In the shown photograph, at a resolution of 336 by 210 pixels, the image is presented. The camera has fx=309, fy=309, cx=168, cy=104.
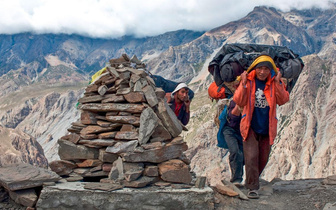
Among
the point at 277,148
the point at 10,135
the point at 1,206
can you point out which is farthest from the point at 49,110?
the point at 1,206

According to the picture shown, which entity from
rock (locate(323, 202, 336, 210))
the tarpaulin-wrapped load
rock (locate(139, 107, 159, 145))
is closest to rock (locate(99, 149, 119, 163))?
rock (locate(139, 107, 159, 145))

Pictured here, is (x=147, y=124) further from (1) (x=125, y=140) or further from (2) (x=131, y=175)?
(2) (x=131, y=175)

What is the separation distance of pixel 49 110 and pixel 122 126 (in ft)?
436

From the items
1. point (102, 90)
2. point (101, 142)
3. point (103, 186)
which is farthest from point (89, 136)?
point (103, 186)

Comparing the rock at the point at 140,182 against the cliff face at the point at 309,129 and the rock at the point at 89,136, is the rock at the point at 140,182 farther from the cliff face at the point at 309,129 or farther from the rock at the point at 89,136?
the cliff face at the point at 309,129

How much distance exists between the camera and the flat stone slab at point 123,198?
14.7 feet

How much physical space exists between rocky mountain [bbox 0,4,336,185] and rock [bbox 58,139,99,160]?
2333 inches

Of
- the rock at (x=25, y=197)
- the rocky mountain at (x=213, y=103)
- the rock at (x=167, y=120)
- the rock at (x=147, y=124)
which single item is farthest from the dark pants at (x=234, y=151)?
the rocky mountain at (x=213, y=103)

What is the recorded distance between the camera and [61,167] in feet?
17.3

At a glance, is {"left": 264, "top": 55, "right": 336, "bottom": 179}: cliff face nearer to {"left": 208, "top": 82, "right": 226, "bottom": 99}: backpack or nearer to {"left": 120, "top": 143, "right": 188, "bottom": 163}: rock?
{"left": 208, "top": 82, "right": 226, "bottom": 99}: backpack

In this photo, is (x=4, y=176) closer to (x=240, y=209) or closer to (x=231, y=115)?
(x=240, y=209)

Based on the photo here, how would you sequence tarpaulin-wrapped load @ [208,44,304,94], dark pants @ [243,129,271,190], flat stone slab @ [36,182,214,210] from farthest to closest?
tarpaulin-wrapped load @ [208,44,304,94], dark pants @ [243,129,271,190], flat stone slab @ [36,182,214,210]

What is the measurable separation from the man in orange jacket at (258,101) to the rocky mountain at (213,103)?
58.6 metres

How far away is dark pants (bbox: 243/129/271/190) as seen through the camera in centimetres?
548
